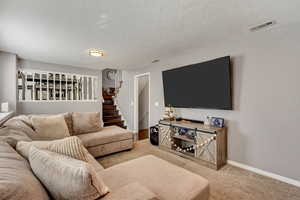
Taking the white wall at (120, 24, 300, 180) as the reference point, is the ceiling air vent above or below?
above

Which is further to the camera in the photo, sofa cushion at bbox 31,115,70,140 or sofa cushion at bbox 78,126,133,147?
sofa cushion at bbox 78,126,133,147

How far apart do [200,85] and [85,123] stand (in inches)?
105

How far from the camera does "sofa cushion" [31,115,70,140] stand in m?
2.47

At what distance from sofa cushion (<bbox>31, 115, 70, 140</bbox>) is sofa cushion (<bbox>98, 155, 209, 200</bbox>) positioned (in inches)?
64.1

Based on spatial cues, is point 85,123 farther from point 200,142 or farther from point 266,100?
point 266,100

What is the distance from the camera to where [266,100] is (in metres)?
2.25

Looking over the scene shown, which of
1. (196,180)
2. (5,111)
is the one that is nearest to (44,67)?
(5,111)

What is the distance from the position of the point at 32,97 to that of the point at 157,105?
3.61 m

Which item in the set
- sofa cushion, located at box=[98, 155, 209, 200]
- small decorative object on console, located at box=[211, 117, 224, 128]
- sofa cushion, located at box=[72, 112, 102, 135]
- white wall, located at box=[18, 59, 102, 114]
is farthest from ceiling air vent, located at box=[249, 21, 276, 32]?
white wall, located at box=[18, 59, 102, 114]

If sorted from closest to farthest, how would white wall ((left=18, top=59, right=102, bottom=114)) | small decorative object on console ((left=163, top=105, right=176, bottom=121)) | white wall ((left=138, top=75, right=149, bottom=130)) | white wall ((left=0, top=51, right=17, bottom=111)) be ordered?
white wall ((left=0, top=51, right=17, bottom=111)) < small decorative object on console ((left=163, top=105, right=176, bottom=121)) < white wall ((left=18, top=59, right=102, bottom=114)) < white wall ((left=138, top=75, right=149, bottom=130))

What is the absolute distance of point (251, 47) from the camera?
2400mm

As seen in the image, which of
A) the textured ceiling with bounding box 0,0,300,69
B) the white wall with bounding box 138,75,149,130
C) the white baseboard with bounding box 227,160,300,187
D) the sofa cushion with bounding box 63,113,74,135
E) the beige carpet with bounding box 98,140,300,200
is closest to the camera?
the textured ceiling with bounding box 0,0,300,69

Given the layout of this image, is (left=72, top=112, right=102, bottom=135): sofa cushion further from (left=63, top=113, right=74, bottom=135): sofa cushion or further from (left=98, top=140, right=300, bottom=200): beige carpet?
(left=98, top=140, right=300, bottom=200): beige carpet

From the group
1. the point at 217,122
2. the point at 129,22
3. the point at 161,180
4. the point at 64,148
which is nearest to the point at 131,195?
the point at 161,180
